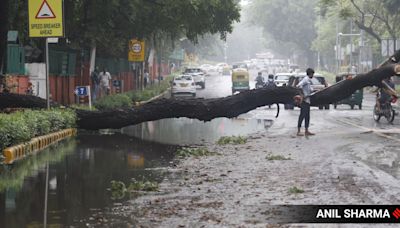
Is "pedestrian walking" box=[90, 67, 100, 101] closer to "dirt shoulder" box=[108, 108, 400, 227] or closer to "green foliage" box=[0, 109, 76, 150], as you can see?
"green foliage" box=[0, 109, 76, 150]

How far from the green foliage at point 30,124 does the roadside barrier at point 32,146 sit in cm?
14

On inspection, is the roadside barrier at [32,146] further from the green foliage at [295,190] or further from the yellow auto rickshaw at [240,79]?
the yellow auto rickshaw at [240,79]

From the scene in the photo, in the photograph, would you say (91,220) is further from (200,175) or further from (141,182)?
(200,175)

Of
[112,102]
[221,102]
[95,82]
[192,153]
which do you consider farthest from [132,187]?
[95,82]

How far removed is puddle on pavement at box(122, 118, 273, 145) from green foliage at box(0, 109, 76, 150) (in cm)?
243

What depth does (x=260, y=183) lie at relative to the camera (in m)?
11.7

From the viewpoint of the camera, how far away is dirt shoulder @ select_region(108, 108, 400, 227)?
9.14 metres

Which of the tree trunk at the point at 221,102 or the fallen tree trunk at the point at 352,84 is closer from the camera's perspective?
the fallen tree trunk at the point at 352,84

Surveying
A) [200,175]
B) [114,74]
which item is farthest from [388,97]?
[114,74]

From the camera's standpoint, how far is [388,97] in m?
24.5

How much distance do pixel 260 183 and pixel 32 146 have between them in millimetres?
6856

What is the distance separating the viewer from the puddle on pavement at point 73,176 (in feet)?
30.7

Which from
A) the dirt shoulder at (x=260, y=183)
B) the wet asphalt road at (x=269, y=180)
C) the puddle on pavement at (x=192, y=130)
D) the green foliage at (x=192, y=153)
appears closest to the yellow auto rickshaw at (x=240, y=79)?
the puddle on pavement at (x=192, y=130)

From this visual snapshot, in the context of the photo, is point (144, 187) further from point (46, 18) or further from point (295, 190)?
point (46, 18)
